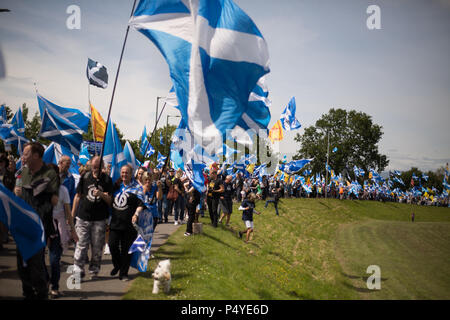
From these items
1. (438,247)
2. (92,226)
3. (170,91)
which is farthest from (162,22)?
(438,247)

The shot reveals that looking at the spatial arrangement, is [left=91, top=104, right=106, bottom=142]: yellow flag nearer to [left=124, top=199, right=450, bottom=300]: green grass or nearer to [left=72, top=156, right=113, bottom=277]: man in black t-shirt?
[left=124, top=199, right=450, bottom=300]: green grass

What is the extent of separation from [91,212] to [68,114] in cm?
644

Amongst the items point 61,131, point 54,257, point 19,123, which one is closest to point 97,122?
point 61,131

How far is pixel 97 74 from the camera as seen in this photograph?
11742 mm

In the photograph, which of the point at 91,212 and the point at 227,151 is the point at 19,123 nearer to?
the point at 227,151

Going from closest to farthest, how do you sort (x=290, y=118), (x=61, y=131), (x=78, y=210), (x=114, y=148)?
(x=78, y=210), (x=114, y=148), (x=61, y=131), (x=290, y=118)

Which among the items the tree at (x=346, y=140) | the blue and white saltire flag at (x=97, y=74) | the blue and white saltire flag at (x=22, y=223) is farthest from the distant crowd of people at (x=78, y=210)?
the tree at (x=346, y=140)

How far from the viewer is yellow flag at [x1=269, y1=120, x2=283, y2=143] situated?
59.0 feet

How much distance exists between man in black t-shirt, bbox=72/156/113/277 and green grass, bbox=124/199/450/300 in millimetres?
1118

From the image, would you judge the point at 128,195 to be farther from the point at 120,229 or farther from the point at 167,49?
the point at 167,49

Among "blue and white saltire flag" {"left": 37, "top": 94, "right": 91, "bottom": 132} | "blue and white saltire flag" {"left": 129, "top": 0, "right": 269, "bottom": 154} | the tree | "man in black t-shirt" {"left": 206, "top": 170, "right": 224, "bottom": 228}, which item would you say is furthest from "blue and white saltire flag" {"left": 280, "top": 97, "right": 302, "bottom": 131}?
the tree

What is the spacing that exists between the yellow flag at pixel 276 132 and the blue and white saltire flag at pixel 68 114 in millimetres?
9865
